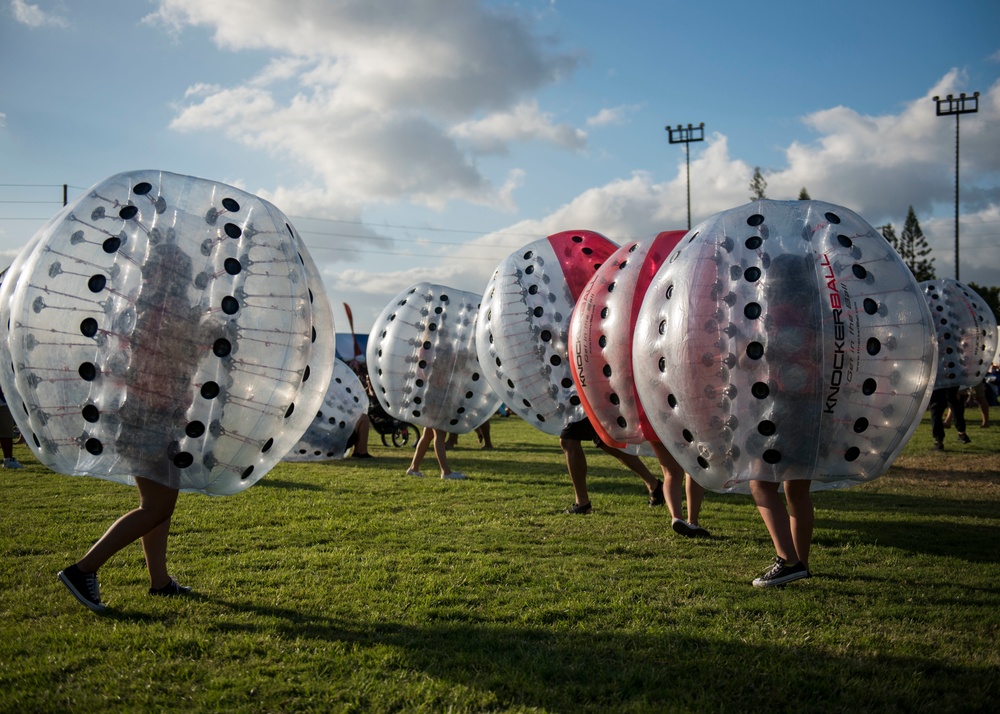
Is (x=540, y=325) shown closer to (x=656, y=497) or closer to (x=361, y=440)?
(x=656, y=497)

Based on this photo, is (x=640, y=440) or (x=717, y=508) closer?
(x=640, y=440)

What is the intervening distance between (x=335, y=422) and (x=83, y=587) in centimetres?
902

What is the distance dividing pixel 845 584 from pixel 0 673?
5447 millimetres

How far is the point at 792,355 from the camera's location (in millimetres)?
4699

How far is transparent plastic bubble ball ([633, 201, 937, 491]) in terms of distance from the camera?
471cm

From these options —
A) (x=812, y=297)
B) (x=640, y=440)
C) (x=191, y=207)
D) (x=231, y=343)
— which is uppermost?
(x=191, y=207)

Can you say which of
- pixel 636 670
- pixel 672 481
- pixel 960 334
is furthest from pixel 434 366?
pixel 960 334

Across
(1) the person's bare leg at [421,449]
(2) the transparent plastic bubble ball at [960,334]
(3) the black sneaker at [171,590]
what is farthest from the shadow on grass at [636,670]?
(2) the transparent plastic bubble ball at [960,334]

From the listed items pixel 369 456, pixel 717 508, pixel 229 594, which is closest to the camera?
pixel 229 594

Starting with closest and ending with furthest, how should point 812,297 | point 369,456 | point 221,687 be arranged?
point 221,687 → point 812,297 → point 369,456

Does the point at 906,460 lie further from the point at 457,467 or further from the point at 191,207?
the point at 191,207

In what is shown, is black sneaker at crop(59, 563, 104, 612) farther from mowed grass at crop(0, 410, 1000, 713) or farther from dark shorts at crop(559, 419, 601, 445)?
dark shorts at crop(559, 419, 601, 445)

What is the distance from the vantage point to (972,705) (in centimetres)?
350

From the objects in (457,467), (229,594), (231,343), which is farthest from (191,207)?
(457,467)
